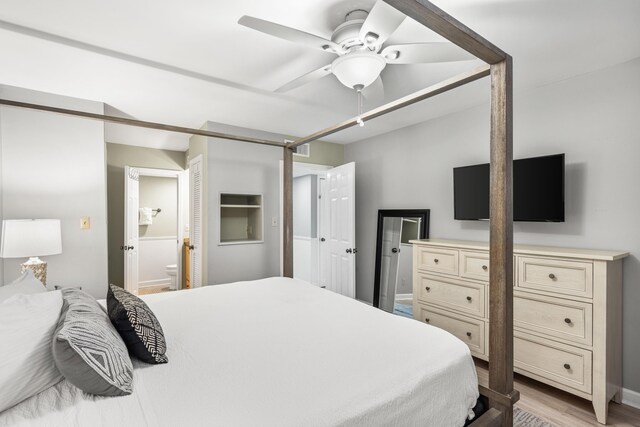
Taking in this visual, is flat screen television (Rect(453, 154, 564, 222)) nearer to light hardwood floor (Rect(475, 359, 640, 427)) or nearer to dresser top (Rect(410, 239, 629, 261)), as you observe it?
dresser top (Rect(410, 239, 629, 261))

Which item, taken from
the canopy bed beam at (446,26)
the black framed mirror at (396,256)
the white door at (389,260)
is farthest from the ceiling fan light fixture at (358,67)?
the white door at (389,260)

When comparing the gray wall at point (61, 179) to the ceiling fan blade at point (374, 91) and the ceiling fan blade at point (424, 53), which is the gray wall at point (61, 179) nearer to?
the ceiling fan blade at point (374, 91)

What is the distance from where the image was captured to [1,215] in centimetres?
263

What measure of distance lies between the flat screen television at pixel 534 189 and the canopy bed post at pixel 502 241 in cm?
156

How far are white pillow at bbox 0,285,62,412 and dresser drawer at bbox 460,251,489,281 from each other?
9.12 feet

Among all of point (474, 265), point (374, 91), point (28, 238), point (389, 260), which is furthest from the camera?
point (389, 260)

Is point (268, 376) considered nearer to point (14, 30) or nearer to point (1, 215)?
point (14, 30)

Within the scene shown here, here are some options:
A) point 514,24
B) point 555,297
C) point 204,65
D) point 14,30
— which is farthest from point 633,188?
point 14,30

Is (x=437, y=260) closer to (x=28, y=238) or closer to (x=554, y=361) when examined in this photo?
(x=554, y=361)

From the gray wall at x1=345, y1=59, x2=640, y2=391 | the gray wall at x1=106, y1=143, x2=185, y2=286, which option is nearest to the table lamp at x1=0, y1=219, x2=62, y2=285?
the gray wall at x1=106, y1=143, x2=185, y2=286

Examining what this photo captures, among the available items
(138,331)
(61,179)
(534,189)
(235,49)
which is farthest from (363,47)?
(61,179)

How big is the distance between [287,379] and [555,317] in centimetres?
214

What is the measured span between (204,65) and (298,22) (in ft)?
2.92

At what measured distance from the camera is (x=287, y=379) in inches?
44.8
